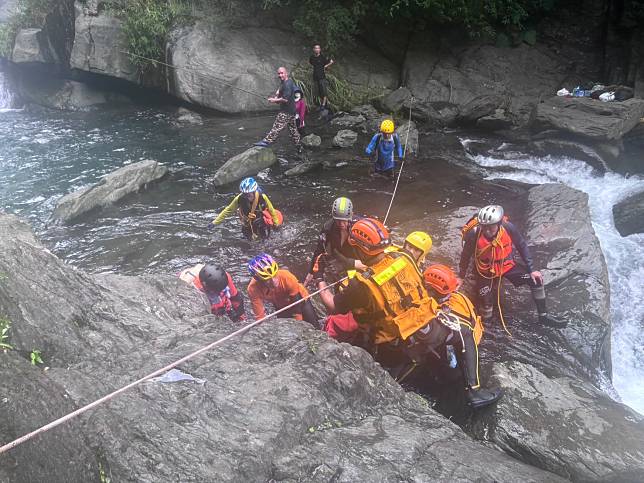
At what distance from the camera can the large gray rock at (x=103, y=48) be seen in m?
17.3

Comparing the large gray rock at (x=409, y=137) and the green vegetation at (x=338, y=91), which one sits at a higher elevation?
the green vegetation at (x=338, y=91)

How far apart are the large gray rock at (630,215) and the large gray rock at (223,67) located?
11.4m

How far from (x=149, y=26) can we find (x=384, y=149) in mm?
11306

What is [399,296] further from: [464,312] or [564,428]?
[564,428]

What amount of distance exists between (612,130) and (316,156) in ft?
25.7

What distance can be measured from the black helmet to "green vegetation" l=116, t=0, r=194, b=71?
44.4ft

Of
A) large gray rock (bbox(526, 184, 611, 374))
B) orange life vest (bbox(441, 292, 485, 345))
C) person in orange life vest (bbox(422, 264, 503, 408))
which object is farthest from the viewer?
large gray rock (bbox(526, 184, 611, 374))

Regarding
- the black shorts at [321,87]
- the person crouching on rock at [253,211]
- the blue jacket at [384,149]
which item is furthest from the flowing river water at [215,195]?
the black shorts at [321,87]

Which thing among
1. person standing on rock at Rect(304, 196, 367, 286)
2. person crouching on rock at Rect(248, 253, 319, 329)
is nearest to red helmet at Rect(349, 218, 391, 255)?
person standing on rock at Rect(304, 196, 367, 286)

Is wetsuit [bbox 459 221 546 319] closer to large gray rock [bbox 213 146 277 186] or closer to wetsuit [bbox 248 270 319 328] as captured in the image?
wetsuit [bbox 248 270 319 328]

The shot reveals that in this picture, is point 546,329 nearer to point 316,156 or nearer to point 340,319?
point 340,319

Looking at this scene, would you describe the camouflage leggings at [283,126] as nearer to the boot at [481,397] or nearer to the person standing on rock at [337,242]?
the person standing on rock at [337,242]

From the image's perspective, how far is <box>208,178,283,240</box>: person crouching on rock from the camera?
8414 millimetres

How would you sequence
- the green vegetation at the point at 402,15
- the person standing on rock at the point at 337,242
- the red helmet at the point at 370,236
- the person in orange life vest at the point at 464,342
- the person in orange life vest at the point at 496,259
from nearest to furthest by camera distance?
the person in orange life vest at the point at 464,342 < the red helmet at the point at 370,236 < the person in orange life vest at the point at 496,259 < the person standing on rock at the point at 337,242 < the green vegetation at the point at 402,15
